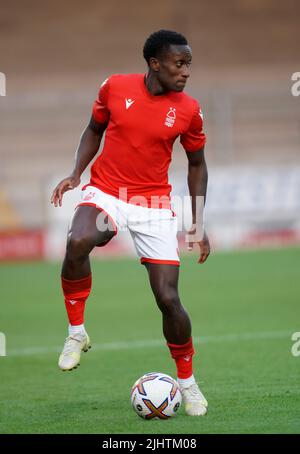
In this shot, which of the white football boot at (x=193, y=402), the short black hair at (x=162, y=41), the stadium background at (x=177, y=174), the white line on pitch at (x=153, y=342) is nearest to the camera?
the white football boot at (x=193, y=402)

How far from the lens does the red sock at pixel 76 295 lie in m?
7.04

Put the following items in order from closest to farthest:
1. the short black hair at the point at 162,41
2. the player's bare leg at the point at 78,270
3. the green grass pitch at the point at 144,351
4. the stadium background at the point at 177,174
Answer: the green grass pitch at the point at 144,351 → the player's bare leg at the point at 78,270 → the short black hair at the point at 162,41 → the stadium background at the point at 177,174

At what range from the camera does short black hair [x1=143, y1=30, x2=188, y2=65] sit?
22.6 feet

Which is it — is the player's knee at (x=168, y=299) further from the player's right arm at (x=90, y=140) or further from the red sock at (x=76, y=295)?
the player's right arm at (x=90, y=140)

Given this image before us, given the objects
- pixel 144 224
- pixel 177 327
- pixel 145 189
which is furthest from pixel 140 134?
pixel 177 327

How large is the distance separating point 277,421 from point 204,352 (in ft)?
12.2

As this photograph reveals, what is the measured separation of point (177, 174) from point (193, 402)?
49.7ft

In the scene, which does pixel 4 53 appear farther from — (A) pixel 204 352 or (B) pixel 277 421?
(B) pixel 277 421

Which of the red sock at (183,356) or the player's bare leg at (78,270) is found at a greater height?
the player's bare leg at (78,270)

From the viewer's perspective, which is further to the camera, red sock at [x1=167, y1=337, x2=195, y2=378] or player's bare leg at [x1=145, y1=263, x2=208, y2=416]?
red sock at [x1=167, y1=337, x2=195, y2=378]

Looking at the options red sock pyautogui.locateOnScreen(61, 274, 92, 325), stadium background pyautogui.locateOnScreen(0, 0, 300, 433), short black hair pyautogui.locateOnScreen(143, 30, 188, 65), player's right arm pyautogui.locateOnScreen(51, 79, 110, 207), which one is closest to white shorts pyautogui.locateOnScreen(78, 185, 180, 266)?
player's right arm pyautogui.locateOnScreen(51, 79, 110, 207)

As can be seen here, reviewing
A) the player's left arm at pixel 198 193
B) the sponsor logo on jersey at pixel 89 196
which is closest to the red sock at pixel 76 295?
the sponsor logo on jersey at pixel 89 196

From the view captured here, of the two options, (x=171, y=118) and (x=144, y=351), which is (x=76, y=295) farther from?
(x=144, y=351)

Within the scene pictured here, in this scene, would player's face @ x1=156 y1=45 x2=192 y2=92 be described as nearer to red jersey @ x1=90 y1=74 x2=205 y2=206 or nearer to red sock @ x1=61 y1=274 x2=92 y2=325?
red jersey @ x1=90 y1=74 x2=205 y2=206
